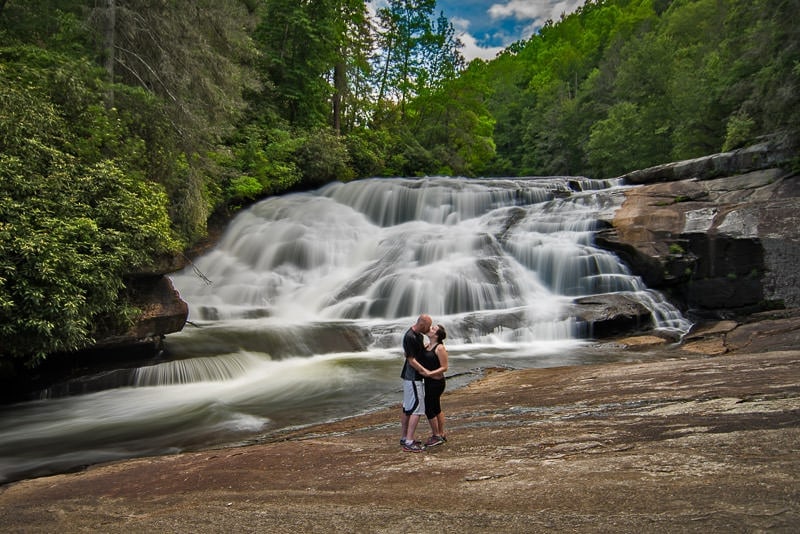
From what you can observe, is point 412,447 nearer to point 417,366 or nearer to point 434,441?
point 434,441

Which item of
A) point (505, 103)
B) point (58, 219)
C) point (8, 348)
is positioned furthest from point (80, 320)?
point (505, 103)

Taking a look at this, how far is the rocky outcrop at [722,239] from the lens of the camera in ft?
42.3

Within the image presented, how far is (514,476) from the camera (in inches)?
145

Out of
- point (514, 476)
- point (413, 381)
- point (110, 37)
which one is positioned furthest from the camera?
point (110, 37)

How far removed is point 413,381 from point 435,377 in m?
0.25

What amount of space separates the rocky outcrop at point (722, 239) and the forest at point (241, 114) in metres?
2.31

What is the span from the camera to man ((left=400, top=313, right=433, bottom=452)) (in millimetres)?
4812

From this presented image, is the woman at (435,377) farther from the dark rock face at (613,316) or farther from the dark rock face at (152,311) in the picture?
the dark rock face at (613,316)

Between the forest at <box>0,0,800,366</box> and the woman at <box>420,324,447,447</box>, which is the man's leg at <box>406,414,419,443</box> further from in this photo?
the forest at <box>0,0,800,366</box>

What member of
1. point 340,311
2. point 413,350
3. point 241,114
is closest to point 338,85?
point 241,114

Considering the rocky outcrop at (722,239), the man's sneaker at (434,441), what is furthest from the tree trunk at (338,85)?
the man's sneaker at (434,441)

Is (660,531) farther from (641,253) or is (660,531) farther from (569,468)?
(641,253)

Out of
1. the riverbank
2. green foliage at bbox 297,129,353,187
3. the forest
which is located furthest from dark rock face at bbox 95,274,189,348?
green foliage at bbox 297,129,353,187

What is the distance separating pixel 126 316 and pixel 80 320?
5.45 ft
